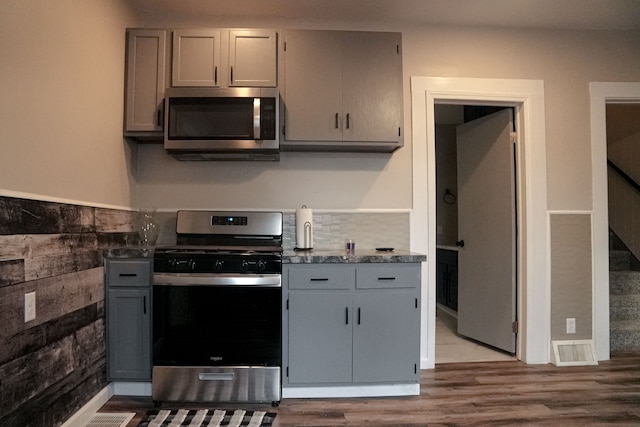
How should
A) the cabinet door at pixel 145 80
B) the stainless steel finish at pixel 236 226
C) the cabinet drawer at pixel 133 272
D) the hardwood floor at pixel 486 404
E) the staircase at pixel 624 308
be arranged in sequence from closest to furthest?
the hardwood floor at pixel 486 404 < the cabinet drawer at pixel 133 272 < the cabinet door at pixel 145 80 < the stainless steel finish at pixel 236 226 < the staircase at pixel 624 308

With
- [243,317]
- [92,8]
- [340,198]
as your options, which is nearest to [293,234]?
[340,198]

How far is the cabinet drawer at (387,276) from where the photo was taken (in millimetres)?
2268

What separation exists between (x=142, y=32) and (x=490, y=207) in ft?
10.1

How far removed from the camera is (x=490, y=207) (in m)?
3.25

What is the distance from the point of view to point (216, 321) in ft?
7.27

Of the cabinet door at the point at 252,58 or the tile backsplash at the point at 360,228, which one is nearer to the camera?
the cabinet door at the point at 252,58

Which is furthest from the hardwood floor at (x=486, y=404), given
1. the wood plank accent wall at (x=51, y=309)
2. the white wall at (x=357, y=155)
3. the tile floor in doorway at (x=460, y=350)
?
the white wall at (x=357, y=155)

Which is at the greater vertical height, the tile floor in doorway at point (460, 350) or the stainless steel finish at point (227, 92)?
the stainless steel finish at point (227, 92)

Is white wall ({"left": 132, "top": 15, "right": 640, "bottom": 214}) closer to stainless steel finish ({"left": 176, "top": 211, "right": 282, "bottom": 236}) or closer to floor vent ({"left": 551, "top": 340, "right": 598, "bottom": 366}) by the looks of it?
stainless steel finish ({"left": 176, "top": 211, "right": 282, "bottom": 236})

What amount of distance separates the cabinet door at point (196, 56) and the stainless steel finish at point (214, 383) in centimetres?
186

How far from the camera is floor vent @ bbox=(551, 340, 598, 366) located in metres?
2.88

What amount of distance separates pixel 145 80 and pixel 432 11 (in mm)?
2128

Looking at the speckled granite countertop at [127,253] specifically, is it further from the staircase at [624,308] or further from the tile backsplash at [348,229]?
the staircase at [624,308]

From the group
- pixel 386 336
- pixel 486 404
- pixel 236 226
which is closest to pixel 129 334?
pixel 236 226
